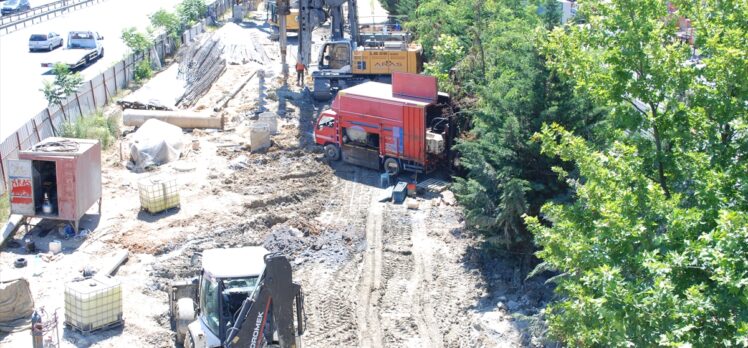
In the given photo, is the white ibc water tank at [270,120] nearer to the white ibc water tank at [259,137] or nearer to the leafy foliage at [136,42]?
the white ibc water tank at [259,137]

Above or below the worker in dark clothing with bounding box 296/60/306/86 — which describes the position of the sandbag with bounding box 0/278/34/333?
below

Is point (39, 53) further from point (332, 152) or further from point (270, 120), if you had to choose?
point (332, 152)

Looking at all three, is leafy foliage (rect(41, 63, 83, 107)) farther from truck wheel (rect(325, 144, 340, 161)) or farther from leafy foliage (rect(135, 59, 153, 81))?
truck wheel (rect(325, 144, 340, 161))

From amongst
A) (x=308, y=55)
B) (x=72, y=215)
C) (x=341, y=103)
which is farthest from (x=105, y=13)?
(x=72, y=215)

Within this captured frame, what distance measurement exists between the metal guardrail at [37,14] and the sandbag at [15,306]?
4076 cm

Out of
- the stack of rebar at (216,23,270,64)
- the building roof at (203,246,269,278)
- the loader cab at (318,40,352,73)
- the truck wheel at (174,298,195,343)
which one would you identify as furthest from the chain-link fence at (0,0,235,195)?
the building roof at (203,246,269,278)

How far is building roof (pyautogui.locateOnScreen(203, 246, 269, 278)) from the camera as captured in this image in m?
14.1

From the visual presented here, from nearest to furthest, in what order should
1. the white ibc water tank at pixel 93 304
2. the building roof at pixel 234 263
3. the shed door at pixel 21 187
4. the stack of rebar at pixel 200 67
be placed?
1. the building roof at pixel 234 263
2. the white ibc water tank at pixel 93 304
3. the shed door at pixel 21 187
4. the stack of rebar at pixel 200 67

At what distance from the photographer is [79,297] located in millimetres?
17234

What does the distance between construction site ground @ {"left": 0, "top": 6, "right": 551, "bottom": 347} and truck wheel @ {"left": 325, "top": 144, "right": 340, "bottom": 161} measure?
1.02 ft

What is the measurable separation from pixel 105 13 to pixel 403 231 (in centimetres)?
4787

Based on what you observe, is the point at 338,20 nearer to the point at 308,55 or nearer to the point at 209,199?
the point at 308,55

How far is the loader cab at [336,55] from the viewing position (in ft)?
125

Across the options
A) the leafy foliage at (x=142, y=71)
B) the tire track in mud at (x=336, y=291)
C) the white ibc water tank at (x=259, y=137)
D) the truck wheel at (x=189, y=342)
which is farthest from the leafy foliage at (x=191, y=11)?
the truck wheel at (x=189, y=342)
